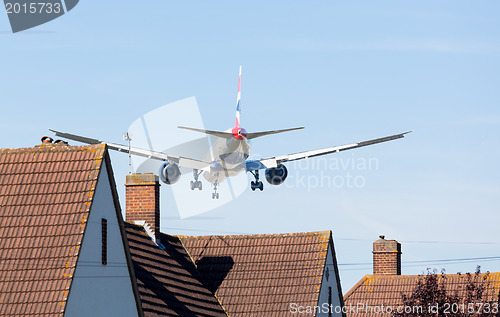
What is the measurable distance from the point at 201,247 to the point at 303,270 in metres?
4.25

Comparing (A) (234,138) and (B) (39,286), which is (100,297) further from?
(A) (234,138)

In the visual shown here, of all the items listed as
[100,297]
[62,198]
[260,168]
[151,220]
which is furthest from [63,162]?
[260,168]

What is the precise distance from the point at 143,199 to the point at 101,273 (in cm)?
1143

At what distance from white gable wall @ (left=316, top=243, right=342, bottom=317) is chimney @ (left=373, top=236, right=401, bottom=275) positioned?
1451 cm

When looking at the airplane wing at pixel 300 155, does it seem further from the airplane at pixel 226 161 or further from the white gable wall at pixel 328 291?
the white gable wall at pixel 328 291

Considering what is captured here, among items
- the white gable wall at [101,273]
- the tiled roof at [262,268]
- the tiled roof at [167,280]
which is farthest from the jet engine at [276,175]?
the white gable wall at [101,273]

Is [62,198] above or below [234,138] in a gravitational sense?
below

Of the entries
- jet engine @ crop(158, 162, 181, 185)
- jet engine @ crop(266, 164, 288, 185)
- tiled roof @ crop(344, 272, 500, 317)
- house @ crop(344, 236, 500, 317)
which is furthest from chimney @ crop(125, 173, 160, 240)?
jet engine @ crop(266, 164, 288, 185)

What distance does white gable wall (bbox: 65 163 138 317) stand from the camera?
27.7m

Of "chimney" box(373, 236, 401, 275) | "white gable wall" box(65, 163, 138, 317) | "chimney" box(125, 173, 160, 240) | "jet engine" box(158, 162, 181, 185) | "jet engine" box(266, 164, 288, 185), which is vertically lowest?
"white gable wall" box(65, 163, 138, 317)

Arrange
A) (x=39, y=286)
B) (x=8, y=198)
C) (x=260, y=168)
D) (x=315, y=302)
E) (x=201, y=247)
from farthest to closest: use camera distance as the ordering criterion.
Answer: (x=260, y=168) → (x=201, y=247) → (x=315, y=302) → (x=8, y=198) → (x=39, y=286)

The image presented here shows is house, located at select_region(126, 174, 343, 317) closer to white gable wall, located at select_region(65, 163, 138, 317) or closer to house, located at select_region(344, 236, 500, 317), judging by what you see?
white gable wall, located at select_region(65, 163, 138, 317)

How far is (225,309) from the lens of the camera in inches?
1571

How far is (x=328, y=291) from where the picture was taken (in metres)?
41.4
